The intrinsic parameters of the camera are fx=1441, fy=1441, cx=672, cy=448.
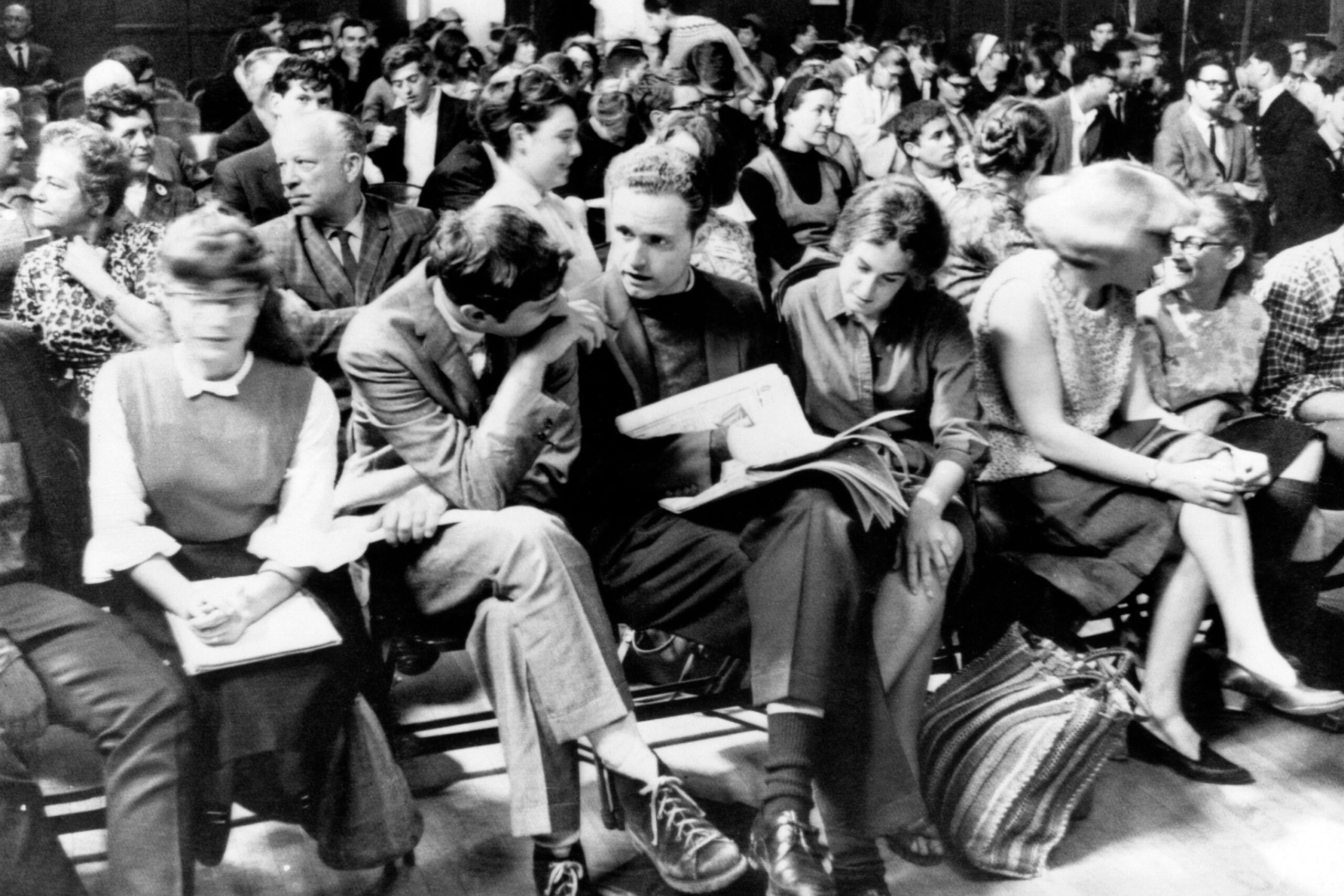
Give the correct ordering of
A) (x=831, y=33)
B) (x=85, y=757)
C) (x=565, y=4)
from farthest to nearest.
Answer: (x=831, y=33) → (x=565, y=4) → (x=85, y=757)

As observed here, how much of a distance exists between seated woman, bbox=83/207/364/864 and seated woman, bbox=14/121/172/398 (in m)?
0.57

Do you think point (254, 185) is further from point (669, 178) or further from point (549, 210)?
point (669, 178)

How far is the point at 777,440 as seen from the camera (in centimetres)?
281

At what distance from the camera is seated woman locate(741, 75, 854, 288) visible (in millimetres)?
5051

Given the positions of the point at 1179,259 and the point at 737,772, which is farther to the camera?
the point at 1179,259

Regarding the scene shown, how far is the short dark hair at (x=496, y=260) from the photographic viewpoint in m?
2.50

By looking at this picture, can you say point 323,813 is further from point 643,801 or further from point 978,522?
point 978,522

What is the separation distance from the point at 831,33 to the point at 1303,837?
1001cm

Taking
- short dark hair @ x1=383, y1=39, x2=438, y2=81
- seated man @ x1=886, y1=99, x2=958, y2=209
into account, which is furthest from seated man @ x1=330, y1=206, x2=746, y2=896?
short dark hair @ x1=383, y1=39, x2=438, y2=81

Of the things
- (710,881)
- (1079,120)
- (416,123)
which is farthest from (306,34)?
(710,881)

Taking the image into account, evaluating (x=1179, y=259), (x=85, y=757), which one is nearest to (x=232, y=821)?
(x=85, y=757)

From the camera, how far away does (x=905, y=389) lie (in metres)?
3.03

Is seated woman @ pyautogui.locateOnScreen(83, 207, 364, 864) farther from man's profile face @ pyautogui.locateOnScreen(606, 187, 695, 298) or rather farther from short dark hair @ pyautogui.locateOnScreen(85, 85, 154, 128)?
short dark hair @ pyautogui.locateOnScreen(85, 85, 154, 128)

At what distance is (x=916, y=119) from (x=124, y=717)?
3649mm
